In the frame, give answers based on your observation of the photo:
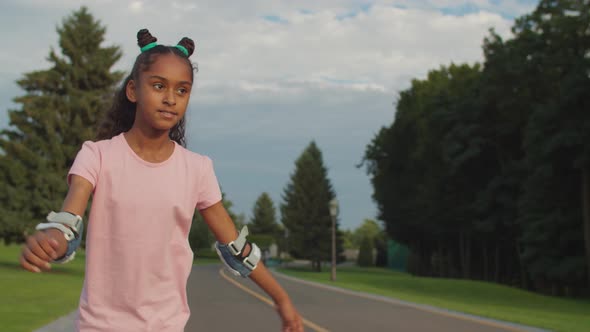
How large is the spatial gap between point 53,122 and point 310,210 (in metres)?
50.6

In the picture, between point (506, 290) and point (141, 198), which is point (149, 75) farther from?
point (506, 290)

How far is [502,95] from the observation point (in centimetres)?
5019

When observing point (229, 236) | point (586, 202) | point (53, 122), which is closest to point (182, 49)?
point (229, 236)

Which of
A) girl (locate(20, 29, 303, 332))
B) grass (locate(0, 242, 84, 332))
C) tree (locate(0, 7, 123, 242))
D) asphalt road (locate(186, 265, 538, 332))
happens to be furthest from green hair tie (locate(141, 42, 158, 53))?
tree (locate(0, 7, 123, 242))

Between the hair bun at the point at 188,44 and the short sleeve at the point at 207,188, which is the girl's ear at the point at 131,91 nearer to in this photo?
the hair bun at the point at 188,44

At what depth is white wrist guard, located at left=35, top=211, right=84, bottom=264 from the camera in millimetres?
2760

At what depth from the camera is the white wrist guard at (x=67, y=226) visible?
9.05 feet

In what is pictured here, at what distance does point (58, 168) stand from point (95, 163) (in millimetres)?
39624

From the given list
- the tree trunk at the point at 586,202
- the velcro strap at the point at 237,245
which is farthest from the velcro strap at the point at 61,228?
the tree trunk at the point at 586,202

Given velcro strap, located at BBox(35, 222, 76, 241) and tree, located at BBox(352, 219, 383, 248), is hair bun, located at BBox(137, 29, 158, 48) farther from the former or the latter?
tree, located at BBox(352, 219, 383, 248)

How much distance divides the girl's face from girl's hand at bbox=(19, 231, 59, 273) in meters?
0.69

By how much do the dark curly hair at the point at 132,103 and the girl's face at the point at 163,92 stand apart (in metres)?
0.04

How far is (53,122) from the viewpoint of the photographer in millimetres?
41750

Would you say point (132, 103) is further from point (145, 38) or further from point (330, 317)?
point (330, 317)
